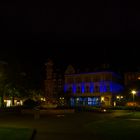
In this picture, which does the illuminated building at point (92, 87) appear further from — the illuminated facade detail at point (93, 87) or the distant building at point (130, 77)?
the distant building at point (130, 77)

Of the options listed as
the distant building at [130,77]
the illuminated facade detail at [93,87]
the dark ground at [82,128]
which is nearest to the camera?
the dark ground at [82,128]

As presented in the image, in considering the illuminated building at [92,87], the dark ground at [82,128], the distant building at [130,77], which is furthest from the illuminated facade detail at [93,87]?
the dark ground at [82,128]

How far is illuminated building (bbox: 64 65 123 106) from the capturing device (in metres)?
118

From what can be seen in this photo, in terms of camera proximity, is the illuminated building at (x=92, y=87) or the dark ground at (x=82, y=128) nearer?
the dark ground at (x=82, y=128)

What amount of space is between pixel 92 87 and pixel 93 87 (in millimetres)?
403

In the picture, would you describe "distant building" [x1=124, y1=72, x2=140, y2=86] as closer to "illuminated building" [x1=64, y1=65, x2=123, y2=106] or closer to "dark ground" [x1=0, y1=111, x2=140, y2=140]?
"illuminated building" [x1=64, y1=65, x2=123, y2=106]

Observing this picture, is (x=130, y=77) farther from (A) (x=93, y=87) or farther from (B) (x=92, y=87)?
(B) (x=92, y=87)

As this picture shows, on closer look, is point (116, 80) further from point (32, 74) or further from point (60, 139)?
point (60, 139)

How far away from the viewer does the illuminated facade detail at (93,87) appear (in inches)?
4663

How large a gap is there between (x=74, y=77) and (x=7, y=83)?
187ft

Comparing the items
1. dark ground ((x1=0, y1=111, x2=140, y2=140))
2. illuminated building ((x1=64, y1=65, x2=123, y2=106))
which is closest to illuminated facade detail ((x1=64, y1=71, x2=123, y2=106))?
illuminated building ((x1=64, y1=65, x2=123, y2=106))

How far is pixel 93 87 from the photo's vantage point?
399 feet

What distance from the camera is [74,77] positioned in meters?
127

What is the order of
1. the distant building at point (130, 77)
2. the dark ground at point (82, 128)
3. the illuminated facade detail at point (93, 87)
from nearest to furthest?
the dark ground at point (82, 128)
the illuminated facade detail at point (93, 87)
the distant building at point (130, 77)
